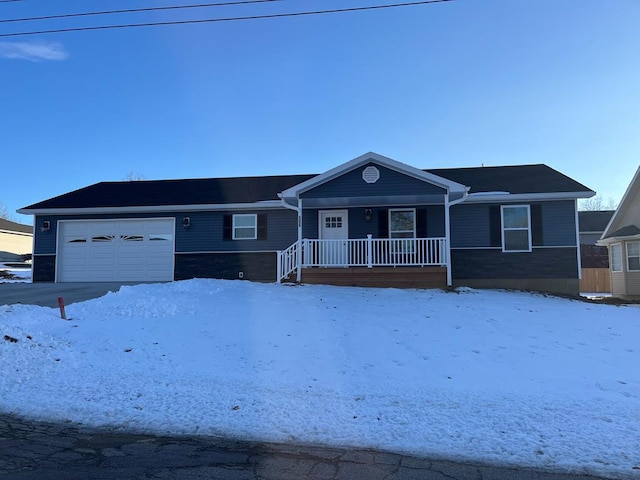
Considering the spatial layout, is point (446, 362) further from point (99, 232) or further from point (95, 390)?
point (99, 232)

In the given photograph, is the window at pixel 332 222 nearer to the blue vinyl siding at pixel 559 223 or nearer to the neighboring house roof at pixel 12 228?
the blue vinyl siding at pixel 559 223

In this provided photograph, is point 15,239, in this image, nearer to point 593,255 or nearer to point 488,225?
point 488,225

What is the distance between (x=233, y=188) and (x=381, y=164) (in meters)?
6.97

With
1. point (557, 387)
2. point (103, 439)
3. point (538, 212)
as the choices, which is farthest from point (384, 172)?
point (103, 439)

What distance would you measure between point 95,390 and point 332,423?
2937 millimetres

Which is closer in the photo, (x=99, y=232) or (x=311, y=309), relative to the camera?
(x=311, y=309)

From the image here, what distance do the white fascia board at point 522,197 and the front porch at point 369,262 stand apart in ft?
7.31

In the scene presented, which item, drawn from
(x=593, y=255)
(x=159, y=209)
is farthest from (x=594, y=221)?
(x=159, y=209)

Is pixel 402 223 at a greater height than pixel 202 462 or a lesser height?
greater

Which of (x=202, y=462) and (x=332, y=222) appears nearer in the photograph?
(x=202, y=462)

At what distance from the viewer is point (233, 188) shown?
19.3 meters

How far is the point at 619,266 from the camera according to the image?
2066cm

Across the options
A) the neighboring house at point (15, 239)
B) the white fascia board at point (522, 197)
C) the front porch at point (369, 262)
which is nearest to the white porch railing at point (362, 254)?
the front porch at point (369, 262)

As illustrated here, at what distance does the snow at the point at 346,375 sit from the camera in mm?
4535
